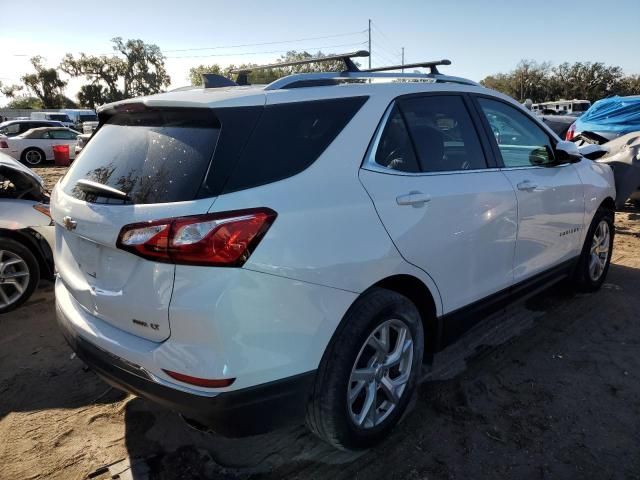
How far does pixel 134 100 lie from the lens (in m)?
2.46

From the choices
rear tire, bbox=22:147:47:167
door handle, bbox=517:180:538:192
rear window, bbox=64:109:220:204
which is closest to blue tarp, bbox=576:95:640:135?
door handle, bbox=517:180:538:192

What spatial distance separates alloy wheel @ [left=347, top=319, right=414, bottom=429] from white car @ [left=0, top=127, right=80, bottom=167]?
61.1 ft

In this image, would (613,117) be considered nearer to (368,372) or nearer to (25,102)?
(368,372)

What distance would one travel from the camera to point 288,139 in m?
2.13

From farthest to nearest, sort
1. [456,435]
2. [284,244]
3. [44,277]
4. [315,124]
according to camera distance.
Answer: [44,277]
[456,435]
[315,124]
[284,244]

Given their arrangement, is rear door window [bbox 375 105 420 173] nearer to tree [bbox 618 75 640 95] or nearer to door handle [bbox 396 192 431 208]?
door handle [bbox 396 192 431 208]

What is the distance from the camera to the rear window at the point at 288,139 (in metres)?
1.98

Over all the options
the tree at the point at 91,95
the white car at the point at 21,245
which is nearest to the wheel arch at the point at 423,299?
the white car at the point at 21,245

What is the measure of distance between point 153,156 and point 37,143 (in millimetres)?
19472

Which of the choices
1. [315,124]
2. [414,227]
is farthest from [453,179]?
[315,124]

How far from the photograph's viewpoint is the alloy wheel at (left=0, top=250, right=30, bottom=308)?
446cm

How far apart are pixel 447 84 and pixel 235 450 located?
8.00ft

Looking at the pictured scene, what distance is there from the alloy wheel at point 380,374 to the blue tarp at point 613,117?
8.35 m

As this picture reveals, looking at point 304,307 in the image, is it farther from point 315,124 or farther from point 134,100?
point 134,100
